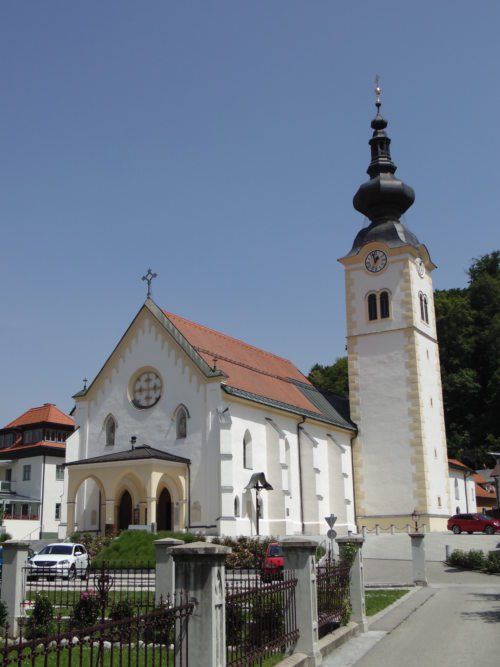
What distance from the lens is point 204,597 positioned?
24.9 ft

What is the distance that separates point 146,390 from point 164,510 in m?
5.69

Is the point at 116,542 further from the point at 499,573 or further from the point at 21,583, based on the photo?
A: the point at 21,583

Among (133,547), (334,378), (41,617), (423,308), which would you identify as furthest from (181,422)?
(334,378)

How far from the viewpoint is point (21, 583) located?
529 inches

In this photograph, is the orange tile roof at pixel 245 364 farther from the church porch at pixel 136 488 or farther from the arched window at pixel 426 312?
the arched window at pixel 426 312

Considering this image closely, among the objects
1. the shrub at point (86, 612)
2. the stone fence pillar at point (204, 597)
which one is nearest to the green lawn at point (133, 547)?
the shrub at point (86, 612)

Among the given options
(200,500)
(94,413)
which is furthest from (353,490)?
(94,413)

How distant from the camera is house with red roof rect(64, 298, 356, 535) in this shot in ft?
→ 109

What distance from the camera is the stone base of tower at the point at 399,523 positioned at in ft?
133

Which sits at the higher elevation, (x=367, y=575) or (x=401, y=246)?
(x=401, y=246)

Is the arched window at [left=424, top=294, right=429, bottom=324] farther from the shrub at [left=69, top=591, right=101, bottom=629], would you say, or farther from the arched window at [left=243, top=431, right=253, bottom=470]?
the shrub at [left=69, top=591, right=101, bottom=629]

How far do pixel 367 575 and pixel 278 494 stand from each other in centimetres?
912

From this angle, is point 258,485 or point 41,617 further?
point 258,485

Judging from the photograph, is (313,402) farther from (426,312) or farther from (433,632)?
(433,632)
